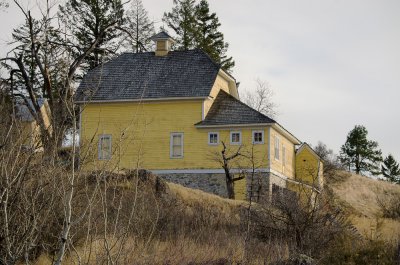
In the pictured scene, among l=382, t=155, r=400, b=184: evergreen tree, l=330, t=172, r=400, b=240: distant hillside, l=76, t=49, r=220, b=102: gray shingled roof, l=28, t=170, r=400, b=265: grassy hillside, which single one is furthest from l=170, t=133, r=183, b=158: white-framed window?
l=382, t=155, r=400, b=184: evergreen tree

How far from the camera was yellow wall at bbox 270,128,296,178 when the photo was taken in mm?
35781

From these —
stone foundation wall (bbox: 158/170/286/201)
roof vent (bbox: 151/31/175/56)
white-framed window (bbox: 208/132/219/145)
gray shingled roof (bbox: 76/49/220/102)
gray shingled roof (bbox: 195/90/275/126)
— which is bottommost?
stone foundation wall (bbox: 158/170/286/201)

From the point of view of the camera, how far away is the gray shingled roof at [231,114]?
3528cm

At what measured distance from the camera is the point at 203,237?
18.7m

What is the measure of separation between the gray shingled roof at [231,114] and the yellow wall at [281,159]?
107 cm

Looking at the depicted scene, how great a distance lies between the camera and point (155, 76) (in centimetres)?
3759

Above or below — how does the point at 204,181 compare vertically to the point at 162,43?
below

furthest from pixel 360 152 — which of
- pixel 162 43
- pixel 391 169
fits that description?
pixel 162 43

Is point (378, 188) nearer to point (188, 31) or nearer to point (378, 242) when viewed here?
point (188, 31)

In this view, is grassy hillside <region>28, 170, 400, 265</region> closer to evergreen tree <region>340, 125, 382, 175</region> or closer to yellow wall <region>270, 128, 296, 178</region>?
yellow wall <region>270, 128, 296, 178</region>

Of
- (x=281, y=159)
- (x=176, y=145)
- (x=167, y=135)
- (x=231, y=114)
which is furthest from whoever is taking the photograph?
(x=281, y=159)

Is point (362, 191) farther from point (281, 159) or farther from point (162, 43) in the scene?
point (162, 43)

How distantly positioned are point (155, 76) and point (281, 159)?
800 cm

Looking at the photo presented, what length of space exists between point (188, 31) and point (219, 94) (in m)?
17.3
